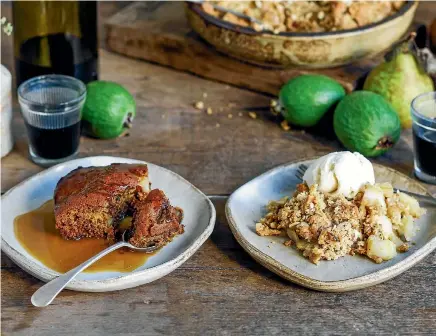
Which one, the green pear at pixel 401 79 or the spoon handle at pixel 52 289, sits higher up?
the green pear at pixel 401 79

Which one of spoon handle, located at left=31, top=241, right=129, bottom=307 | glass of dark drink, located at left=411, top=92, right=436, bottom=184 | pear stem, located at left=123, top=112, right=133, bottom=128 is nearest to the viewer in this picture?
spoon handle, located at left=31, top=241, right=129, bottom=307

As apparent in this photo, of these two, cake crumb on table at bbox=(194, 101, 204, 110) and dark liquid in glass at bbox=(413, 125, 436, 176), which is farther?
cake crumb on table at bbox=(194, 101, 204, 110)

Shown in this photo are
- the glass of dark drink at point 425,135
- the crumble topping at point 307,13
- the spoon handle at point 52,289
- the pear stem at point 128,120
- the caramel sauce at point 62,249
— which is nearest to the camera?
the spoon handle at point 52,289

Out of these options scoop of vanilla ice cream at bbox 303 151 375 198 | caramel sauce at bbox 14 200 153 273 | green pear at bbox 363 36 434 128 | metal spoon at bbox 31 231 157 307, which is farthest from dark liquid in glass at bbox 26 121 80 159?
green pear at bbox 363 36 434 128

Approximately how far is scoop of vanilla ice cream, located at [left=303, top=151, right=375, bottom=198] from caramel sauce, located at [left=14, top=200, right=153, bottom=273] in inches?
15.2

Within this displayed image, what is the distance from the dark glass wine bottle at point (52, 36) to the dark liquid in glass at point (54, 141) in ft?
1.07

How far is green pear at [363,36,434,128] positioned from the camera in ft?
6.31

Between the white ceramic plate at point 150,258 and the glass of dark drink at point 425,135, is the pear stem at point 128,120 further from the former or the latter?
the glass of dark drink at point 425,135

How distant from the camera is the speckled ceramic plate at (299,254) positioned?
54.4 inches

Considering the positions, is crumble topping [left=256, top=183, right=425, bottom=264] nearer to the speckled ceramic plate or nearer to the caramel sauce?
the speckled ceramic plate

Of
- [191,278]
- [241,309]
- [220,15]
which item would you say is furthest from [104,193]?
[220,15]

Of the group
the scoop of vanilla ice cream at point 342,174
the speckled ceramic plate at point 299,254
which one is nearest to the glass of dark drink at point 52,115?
the speckled ceramic plate at point 299,254

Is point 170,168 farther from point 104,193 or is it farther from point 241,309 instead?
point 241,309

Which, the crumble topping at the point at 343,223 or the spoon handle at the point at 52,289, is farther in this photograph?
the crumble topping at the point at 343,223
